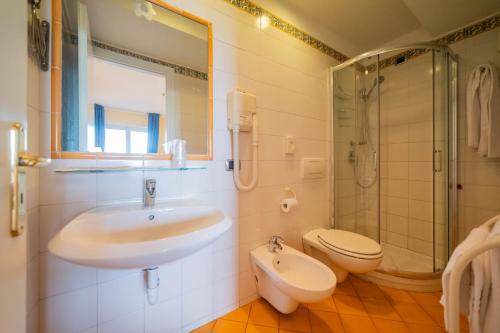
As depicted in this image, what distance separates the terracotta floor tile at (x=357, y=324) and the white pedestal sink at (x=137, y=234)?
3.53ft

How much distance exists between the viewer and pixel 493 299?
55 cm

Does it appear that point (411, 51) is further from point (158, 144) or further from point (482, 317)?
point (158, 144)

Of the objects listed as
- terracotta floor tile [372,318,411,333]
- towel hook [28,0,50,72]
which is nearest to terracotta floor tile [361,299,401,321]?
terracotta floor tile [372,318,411,333]

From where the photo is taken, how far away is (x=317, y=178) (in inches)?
69.0

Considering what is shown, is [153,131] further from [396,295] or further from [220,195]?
[396,295]

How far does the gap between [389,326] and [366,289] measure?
355 millimetres

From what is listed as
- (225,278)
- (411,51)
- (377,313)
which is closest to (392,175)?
(411,51)

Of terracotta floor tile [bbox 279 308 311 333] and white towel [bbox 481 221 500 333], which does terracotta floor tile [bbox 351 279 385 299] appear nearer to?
terracotta floor tile [bbox 279 308 311 333]

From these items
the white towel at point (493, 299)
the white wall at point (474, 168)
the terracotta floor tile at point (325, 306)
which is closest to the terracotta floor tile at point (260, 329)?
the terracotta floor tile at point (325, 306)

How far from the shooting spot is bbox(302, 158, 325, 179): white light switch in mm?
1637

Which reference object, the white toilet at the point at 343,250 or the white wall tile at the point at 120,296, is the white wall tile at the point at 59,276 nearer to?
the white wall tile at the point at 120,296

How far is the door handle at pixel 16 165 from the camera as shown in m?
0.38

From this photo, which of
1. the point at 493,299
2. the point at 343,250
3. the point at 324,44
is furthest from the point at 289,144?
the point at 493,299

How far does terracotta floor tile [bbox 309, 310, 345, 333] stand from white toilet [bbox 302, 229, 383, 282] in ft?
1.03
